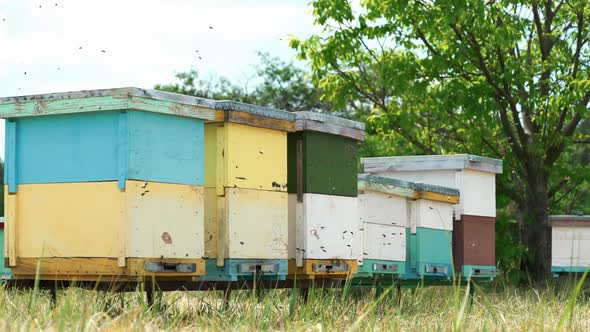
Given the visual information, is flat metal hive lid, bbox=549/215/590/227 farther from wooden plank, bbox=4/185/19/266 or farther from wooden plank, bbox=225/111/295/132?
wooden plank, bbox=4/185/19/266

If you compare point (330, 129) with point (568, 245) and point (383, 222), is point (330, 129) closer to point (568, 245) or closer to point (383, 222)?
point (383, 222)

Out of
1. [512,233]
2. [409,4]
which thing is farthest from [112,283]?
[512,233]

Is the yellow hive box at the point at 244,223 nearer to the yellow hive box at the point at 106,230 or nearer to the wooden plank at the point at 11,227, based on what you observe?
the yellow hive box at the point at 106,230

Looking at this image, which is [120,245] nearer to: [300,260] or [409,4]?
[300,260]

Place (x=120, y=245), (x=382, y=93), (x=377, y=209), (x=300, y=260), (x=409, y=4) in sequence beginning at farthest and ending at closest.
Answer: (x=382, y=93) < (x=409, y=4) < (x=377, y=209) < (x=300, y=260) < (x=120, y=245)

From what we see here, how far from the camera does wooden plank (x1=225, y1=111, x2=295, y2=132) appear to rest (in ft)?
25.9

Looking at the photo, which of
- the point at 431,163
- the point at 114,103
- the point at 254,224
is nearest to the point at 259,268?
the point at 254,224

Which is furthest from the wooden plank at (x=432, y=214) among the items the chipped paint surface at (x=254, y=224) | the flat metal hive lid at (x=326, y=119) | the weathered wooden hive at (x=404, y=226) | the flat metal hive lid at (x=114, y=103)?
the flat metal hive lid at (x=114, y=103)

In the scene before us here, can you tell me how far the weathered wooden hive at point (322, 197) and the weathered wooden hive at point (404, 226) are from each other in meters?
0.79

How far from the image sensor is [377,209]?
10305mm

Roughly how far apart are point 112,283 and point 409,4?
9881 millimetres

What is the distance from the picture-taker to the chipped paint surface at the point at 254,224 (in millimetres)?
7832

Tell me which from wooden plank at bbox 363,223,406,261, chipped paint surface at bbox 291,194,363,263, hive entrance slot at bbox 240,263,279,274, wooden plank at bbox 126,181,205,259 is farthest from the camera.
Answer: wooden plank at bbox 363,223,406,261

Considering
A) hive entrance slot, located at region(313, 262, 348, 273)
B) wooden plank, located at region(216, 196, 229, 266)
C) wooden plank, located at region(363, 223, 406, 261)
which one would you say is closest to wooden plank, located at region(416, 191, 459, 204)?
wooden plank, located at region(363, 223, 406, 261)
